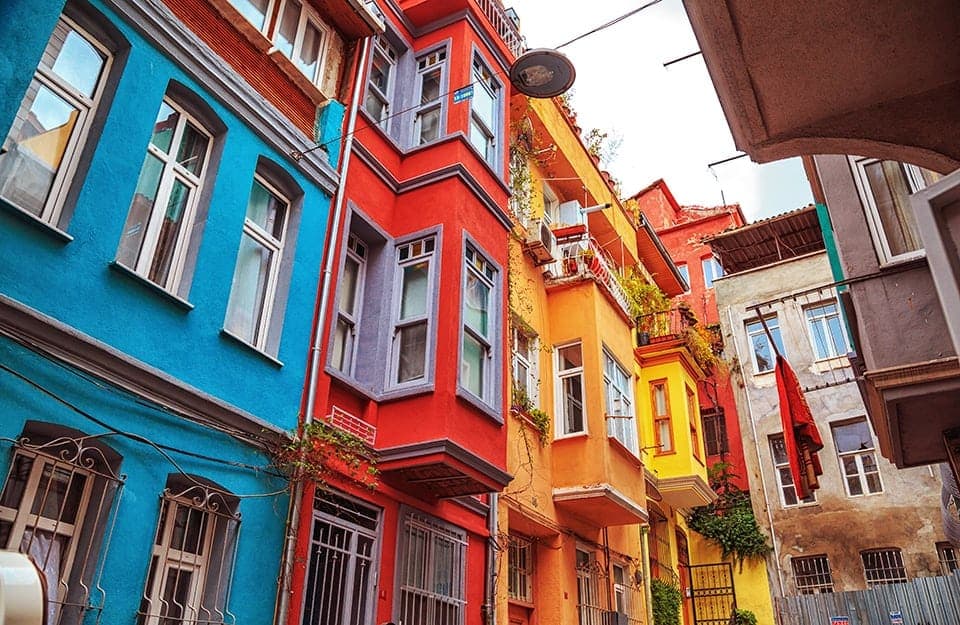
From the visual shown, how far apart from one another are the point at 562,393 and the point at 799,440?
4124mm

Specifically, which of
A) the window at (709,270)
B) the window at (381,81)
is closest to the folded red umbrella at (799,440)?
the window at (381,81)

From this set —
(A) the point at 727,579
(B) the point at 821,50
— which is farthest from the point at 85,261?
(A) the point at 727,579

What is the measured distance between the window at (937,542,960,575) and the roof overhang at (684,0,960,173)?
54.6 feet

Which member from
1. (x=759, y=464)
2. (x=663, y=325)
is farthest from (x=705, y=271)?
(x=663, y=325)

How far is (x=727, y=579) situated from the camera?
2041 centimetres

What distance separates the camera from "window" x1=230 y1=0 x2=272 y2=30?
885 centimetres

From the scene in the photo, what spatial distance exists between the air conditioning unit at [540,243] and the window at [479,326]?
9.68 feet

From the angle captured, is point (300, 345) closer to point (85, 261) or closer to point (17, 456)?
point (85, 261)

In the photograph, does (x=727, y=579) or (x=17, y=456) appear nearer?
(x=17, y=456)

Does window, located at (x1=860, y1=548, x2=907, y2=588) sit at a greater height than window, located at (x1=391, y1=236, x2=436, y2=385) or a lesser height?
lesser

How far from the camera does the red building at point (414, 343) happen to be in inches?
328

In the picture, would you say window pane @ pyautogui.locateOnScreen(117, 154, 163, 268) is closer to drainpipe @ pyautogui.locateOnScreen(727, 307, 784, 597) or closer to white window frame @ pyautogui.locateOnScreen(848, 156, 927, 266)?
white window frame @ pyautogui.locateOnScreen(848, 156, 927, 266)

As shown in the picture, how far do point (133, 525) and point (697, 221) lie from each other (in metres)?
30.0

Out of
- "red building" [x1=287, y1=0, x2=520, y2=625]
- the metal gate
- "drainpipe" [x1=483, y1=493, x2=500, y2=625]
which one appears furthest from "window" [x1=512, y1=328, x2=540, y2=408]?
the metal gate
